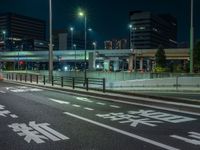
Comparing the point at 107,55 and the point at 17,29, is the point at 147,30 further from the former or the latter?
the point at 17,29

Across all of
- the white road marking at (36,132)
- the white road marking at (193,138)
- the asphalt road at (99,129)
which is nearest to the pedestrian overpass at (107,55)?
the asphalt road at (99,129)

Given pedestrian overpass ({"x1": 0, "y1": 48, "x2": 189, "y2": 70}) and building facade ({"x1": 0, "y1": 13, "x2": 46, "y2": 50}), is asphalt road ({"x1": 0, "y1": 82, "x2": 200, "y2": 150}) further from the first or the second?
building facade ({"x1": 0, "y1": 13, "x2": 46, "y2": 50})

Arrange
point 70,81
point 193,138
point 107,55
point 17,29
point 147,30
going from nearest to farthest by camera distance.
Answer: point 193,138, point 70,81, point 107,55, point 147,30, point 17,29

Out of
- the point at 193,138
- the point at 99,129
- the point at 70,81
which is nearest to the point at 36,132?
the point at 99,129

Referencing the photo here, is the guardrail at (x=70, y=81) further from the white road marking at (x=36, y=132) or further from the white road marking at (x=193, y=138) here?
the white road marking at (x=193, y=138)

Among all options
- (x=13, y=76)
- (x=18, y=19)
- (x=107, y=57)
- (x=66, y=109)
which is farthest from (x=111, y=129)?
(x=18, y=19)

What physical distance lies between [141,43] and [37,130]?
513ft

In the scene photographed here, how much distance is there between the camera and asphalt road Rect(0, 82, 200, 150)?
8039 mm

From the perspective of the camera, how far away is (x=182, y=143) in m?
8.15

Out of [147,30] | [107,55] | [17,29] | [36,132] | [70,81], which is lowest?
[36,132]

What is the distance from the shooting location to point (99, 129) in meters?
10.1

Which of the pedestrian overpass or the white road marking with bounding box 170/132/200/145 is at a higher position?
the pedestrian overpass

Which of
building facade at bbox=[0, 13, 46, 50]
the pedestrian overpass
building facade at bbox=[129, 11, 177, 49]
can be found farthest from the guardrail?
building facade at bbox=[0, 13, 46, 50]

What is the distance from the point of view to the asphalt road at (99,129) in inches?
316
